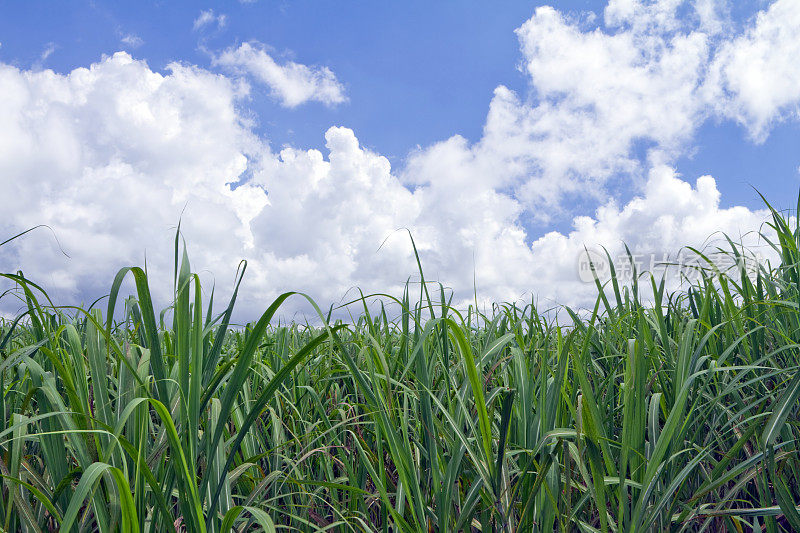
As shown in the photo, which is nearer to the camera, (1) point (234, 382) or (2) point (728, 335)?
(1) point (234, 382)

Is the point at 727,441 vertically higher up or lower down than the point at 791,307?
lower down

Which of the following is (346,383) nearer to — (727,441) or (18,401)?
(18,401)

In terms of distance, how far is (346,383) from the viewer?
2289mm

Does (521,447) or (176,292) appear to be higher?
(176,292)

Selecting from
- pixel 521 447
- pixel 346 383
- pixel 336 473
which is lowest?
pixel 336 473

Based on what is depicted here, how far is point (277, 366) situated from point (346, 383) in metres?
0.39

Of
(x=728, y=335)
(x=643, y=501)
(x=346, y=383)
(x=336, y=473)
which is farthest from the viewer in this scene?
(x=346, y=383)

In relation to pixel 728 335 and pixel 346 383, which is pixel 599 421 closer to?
pixel 728 335

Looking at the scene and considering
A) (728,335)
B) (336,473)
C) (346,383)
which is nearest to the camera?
(336,473)

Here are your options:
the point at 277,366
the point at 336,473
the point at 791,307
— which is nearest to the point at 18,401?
the point at 277,366

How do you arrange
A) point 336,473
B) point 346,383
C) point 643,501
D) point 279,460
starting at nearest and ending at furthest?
point 643,501 → point 279,460 → point 336,473 → point 346,383

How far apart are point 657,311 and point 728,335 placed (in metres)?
Answer: 0.32

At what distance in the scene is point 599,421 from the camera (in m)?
1.24

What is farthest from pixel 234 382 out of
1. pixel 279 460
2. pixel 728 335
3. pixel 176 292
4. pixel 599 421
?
pixel 728 335
